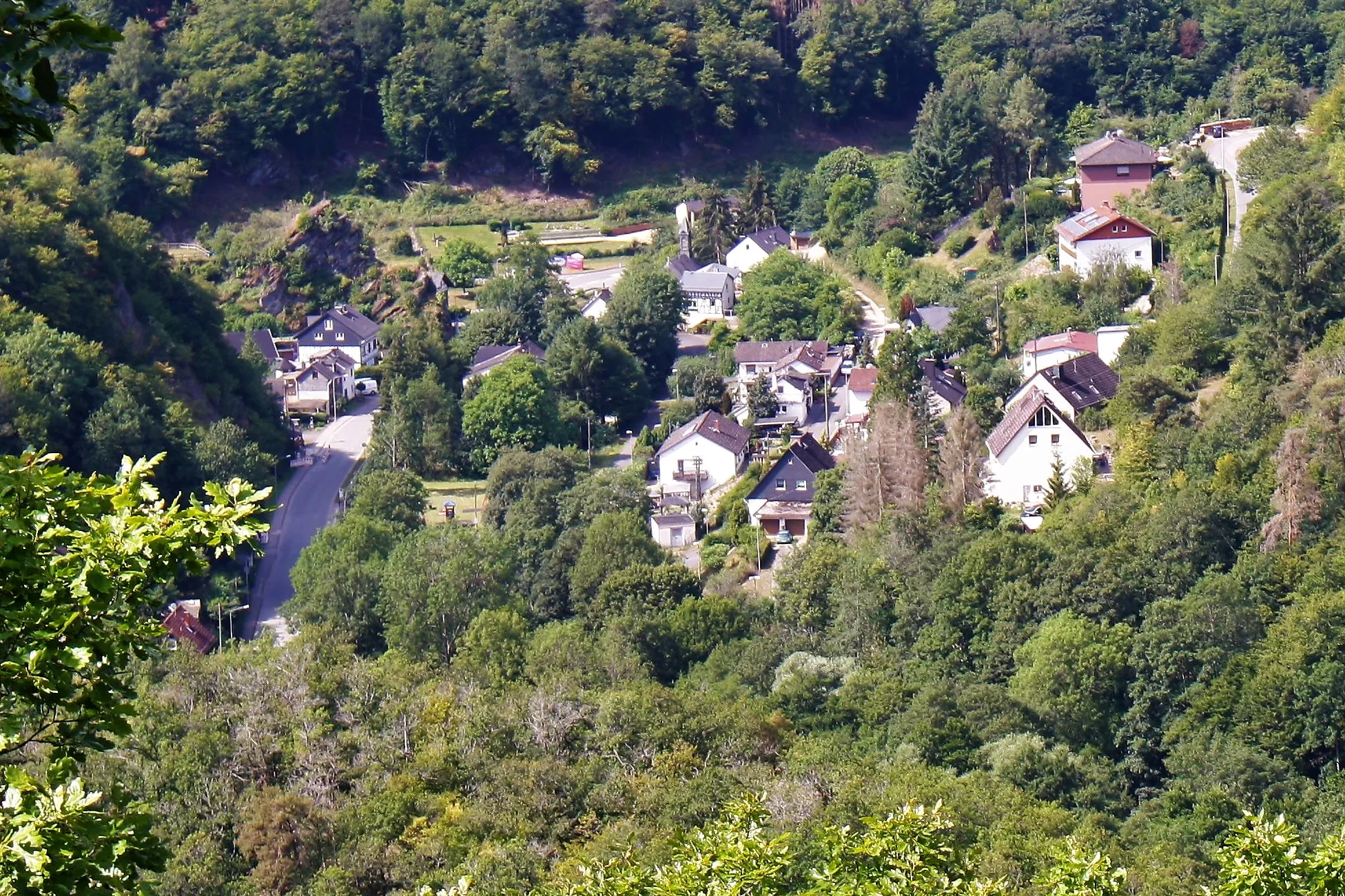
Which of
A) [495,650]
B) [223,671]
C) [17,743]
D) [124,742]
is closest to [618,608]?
[495,650]

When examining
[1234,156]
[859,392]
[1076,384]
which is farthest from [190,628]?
[1234,156]

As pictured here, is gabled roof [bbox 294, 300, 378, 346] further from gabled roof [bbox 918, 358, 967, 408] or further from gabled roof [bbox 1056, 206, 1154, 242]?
gabled roof [bbox 1056, 206, 1154, 242]

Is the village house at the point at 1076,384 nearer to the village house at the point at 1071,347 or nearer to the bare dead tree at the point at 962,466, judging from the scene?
the village house at the point at 1071,347

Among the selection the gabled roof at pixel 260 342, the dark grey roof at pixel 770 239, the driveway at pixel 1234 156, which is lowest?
the gabled roof at pixel 260 342

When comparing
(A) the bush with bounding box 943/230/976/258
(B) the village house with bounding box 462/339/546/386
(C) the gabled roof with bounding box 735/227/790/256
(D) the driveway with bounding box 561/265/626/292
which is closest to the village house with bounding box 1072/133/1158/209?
(A) the bush with bounding box 943/230/976/258

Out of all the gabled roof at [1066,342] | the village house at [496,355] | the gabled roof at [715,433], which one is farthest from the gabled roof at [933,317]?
the village house at [496,355]

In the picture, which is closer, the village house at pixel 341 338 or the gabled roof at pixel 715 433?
the gabled roof at pixel 715 433

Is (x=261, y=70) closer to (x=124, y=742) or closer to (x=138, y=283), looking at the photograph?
(x=138, y=283)
